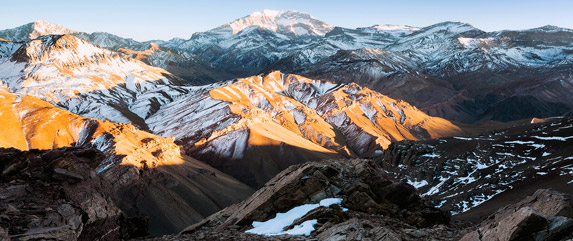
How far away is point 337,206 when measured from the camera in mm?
30859

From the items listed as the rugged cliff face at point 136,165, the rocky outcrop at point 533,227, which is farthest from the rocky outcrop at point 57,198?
the rugged cliff face at point 136,165

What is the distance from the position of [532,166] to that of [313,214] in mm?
89640

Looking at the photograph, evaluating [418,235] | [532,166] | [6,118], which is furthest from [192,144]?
[418,235]

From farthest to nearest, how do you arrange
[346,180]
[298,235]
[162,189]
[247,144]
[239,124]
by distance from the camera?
[239,124] < [247,144] < [162,189] < [346,180] < [298,235]

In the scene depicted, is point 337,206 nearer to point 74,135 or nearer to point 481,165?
point 481,165

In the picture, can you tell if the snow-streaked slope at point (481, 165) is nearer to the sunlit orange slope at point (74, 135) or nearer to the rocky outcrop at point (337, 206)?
the rocky outcrop at point (337, 206)

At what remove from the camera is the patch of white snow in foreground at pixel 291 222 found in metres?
27.1

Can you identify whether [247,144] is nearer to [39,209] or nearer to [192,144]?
[192,144]

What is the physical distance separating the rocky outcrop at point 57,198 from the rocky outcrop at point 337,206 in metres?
4.90

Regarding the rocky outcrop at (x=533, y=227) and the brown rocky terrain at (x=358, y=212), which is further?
the brown rocky terrain at (x=358, y=212)

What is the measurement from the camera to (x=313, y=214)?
94.9 ft

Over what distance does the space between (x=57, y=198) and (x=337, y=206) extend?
19.8m

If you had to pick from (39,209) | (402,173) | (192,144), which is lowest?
(402,173)

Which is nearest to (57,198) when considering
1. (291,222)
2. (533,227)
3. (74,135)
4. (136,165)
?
(291,222)
